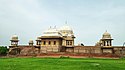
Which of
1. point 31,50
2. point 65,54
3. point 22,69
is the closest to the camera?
point 22,69

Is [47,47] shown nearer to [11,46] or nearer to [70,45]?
[70,45]

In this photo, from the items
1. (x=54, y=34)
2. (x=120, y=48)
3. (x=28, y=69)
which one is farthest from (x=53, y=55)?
(x=28, y=69)

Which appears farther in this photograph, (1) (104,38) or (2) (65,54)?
(1) (104,38)

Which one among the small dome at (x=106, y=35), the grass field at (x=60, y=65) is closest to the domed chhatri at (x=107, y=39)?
the small dome at (x=106, y=35)

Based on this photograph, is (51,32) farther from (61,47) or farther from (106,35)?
(106,35)

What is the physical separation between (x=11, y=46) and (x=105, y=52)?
25.8 meters

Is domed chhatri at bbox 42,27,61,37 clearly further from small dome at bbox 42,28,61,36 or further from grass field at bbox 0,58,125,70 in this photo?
grass field at bbox 0,58,125,70

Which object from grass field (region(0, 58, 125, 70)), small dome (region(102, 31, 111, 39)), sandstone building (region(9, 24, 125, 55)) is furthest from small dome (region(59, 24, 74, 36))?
grass field (region(0, 58, 125, 70))

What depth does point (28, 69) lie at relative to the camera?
17.3 m

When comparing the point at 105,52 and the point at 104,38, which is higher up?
the point at 104,38

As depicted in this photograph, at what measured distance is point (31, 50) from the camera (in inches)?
2030

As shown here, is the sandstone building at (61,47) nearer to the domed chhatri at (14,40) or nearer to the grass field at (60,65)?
the domed chhatri at (14,40)

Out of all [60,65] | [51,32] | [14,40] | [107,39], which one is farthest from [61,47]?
[60,65]

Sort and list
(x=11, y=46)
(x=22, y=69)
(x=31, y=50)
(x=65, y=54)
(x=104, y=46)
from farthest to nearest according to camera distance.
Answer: (x=11, y=46) → (x=31, y=50) → (x=104, y=46) → (x=65, y=54) → (x=22, y=69)
